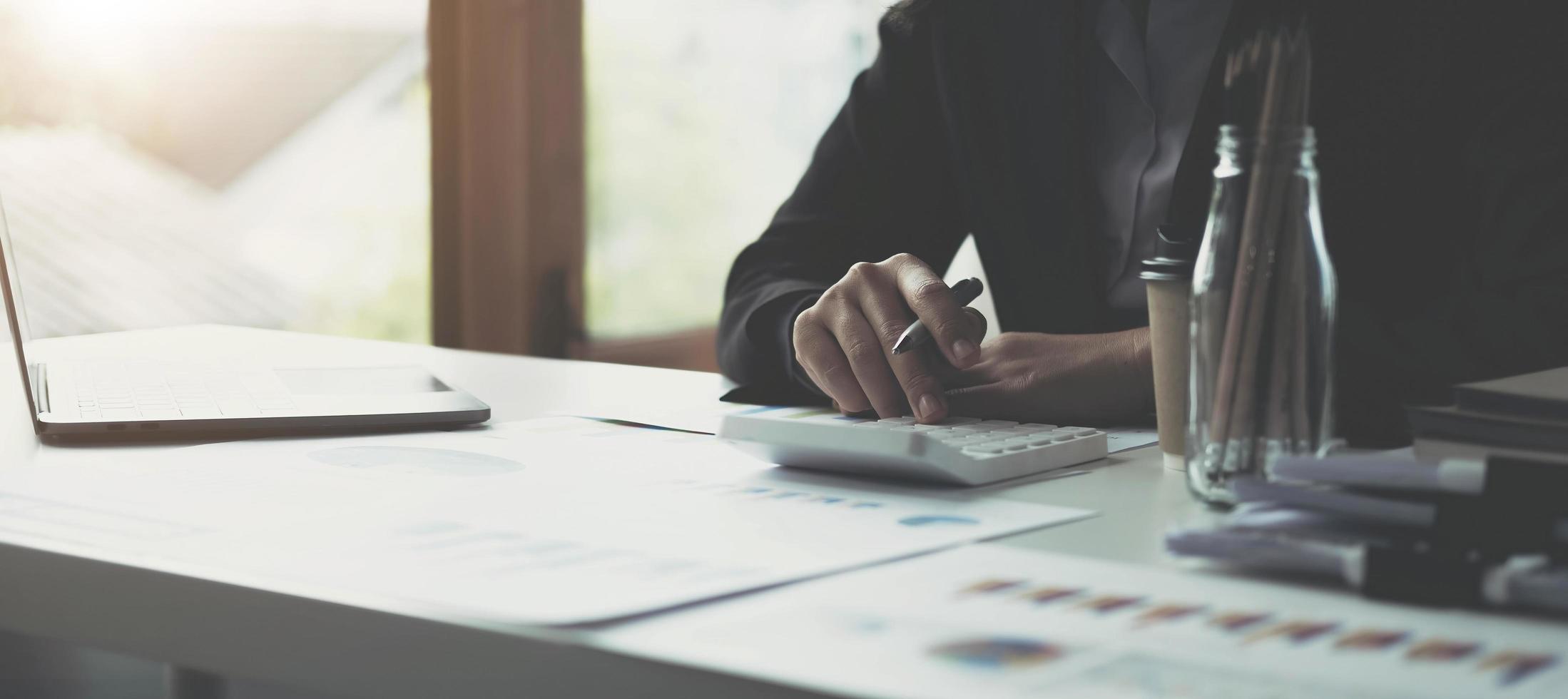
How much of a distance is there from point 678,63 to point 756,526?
295 cm

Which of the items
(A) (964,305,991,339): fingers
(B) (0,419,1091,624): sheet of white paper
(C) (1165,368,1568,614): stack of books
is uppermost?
(A) (964,305,991,339): fingers

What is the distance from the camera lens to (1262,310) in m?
0.61

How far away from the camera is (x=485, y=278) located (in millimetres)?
3150

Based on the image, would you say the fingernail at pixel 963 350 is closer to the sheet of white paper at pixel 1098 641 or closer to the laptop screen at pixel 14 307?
the sheet of white paper at pixel 1098 641

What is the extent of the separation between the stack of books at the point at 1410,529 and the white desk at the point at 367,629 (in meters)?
0.05

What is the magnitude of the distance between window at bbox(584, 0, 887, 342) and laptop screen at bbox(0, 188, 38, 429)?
2.28 metres

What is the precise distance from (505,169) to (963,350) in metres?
2.39

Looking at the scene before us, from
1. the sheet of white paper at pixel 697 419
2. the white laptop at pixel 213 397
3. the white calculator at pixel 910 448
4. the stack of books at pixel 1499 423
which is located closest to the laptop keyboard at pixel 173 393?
the white laptop at pixel 213 397

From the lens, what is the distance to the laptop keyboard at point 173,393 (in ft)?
2.89

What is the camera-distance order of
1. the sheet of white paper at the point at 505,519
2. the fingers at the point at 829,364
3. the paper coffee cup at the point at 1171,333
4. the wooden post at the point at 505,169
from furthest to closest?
the wooden post at the point at 505,169 < the fingers at the point at 829,364 < the paper coffee cup at the point at 1171,333 < the sheet of white paper at the point at 505,519

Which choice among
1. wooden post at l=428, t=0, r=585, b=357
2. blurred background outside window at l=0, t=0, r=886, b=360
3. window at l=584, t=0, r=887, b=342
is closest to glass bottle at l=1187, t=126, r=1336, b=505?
blurred background outside window at l=0, t=0, r=886, b=360

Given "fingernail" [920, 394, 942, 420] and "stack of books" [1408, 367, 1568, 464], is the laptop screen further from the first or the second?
"stack of books" [1408, 367, 1568, 464]

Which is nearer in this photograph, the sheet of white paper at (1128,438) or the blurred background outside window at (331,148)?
the sheet of white paper at (1128,438)

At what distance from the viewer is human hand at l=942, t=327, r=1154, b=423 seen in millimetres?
949
